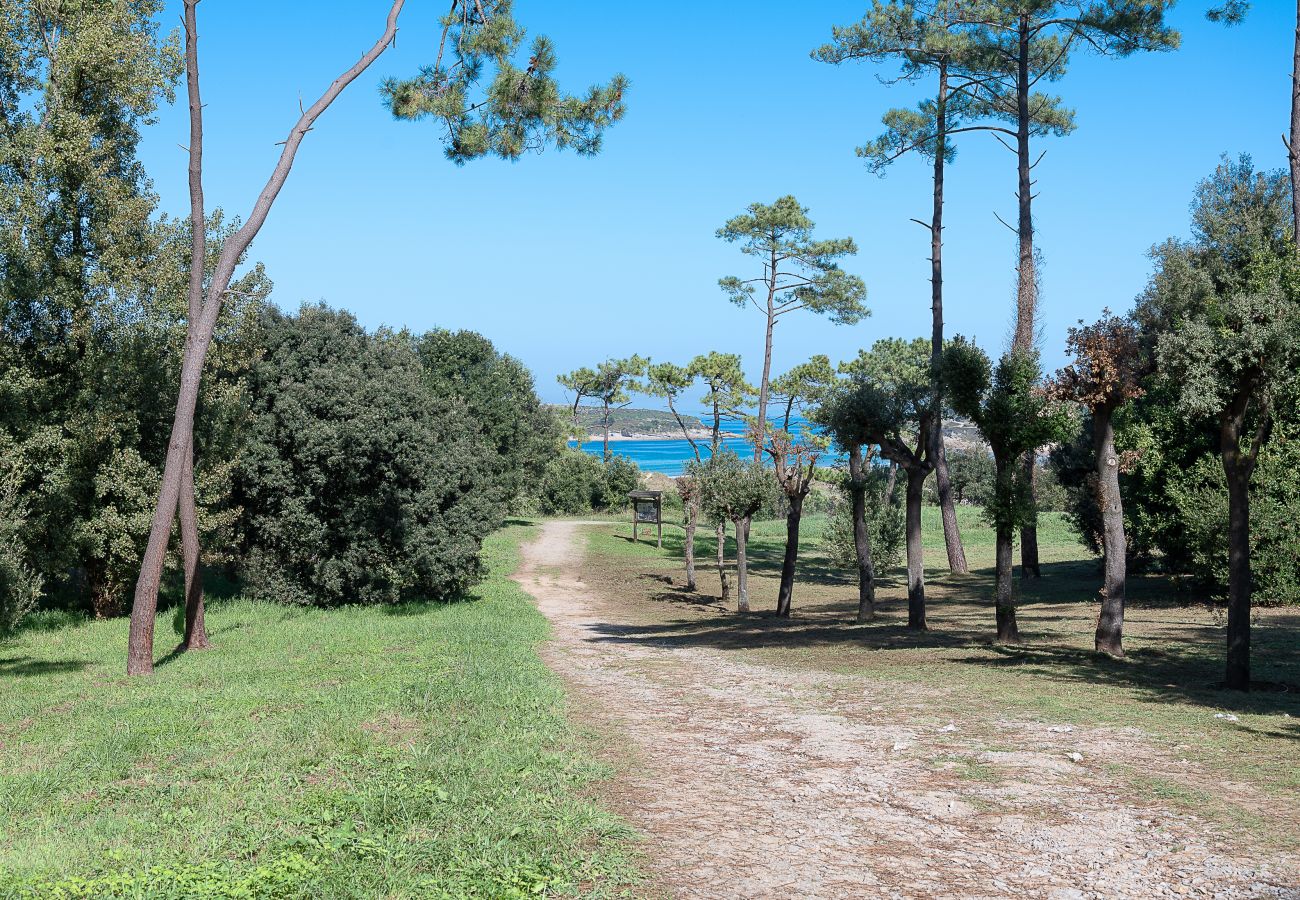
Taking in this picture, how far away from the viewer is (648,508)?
41.7 m

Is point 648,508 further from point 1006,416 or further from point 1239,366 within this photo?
point 1239,366

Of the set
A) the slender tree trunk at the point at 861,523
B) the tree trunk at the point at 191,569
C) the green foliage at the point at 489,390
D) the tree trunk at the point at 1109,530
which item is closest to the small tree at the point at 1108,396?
the tree trunk at the point at 1109,530

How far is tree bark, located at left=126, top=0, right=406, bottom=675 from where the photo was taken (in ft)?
40.5

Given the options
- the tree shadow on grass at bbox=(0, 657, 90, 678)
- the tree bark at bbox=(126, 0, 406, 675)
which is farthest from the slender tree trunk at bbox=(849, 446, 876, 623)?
the tree shadow on grass at bbox=(0, 657, 90, 678)

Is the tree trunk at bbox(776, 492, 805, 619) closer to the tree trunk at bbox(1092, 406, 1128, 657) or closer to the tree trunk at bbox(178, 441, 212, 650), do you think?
the tree trunk at bbox(1092, 406, 1128, 657)

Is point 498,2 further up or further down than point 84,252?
further up

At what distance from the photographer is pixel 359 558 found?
2022cm

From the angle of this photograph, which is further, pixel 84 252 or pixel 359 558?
pixel 359 558

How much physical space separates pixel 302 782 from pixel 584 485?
153 ft

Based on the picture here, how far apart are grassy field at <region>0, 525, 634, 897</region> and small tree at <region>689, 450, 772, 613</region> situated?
1010 cm

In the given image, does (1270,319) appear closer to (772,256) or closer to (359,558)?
(359,558)

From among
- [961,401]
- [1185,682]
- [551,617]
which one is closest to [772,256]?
[551,617]

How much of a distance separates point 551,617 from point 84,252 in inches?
447

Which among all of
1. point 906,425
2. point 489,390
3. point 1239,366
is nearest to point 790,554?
point 906,425
